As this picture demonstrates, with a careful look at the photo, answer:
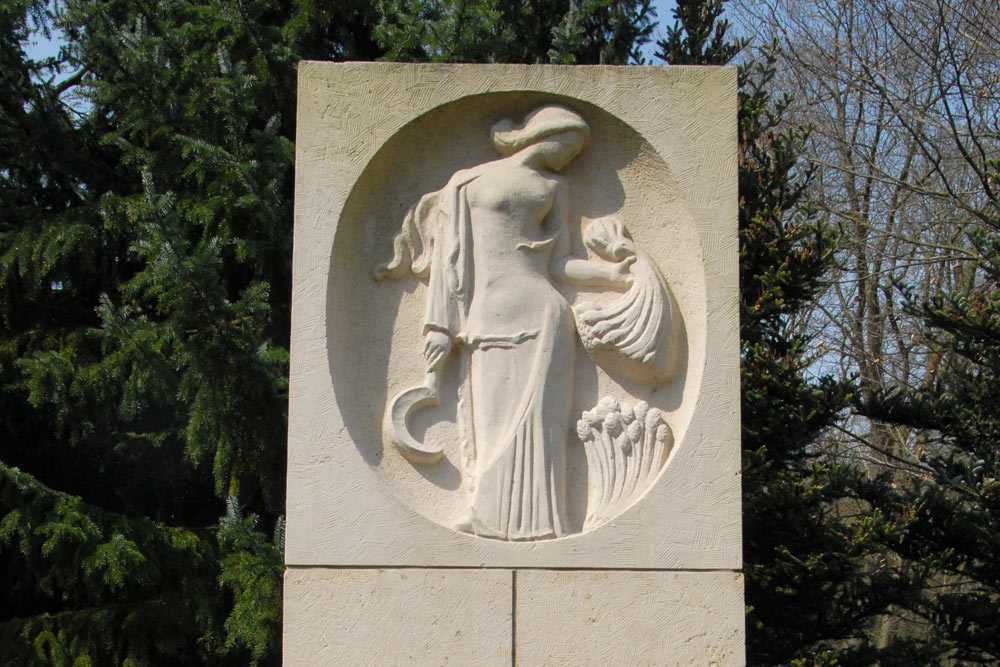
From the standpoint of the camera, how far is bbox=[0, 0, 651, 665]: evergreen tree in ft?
17.8

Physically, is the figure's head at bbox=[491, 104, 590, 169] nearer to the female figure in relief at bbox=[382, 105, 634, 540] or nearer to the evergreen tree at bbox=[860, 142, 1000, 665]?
the female figure in relief at bbox=[382, 105, 634, 540]

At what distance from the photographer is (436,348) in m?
3.74

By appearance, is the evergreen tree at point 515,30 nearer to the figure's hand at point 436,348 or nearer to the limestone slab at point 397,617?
the figure's hand at point 436,348

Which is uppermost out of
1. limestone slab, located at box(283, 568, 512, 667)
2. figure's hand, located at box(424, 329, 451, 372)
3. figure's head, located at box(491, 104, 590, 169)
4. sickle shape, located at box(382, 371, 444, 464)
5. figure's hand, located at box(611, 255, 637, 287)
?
figure's head, located at box(491, 104, 590, 169)

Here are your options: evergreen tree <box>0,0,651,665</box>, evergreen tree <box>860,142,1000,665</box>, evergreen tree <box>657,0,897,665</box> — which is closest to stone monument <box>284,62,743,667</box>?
evergreen tree <box>0,0,651,665</box>

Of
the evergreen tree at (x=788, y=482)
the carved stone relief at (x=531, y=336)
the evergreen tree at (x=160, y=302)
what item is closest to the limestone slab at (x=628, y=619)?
the carved stone relief at (x=531, y=336)

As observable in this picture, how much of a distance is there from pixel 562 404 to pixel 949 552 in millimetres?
2750

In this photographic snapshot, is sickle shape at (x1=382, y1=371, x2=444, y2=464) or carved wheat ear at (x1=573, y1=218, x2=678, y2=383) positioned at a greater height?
carved wheat ear at (x1=573, y1=218, x2=678, y2=383)

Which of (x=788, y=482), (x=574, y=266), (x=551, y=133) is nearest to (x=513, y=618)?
(x=574, y=266)

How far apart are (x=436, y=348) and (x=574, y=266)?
1.76ft

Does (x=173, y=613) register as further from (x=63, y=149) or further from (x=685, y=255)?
(x=685, y=255)

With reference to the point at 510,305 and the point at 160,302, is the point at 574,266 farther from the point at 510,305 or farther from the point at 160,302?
the point at 160,302

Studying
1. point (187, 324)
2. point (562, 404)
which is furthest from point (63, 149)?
point (562, 404)

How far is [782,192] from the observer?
6.03m
